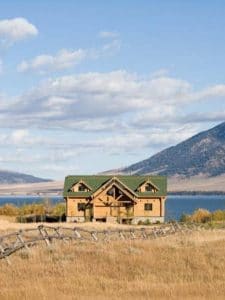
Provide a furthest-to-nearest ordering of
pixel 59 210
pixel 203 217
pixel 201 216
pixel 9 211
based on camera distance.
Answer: pixel 9 211, pixel 59 210, pixel 201 216, pixel 203 217

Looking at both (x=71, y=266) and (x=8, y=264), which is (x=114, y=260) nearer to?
(x=71, y=266)

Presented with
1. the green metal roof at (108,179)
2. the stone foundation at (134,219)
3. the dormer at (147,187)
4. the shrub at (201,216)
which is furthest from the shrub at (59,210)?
the shrub at (201,216)

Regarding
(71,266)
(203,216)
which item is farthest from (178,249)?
(203,216)

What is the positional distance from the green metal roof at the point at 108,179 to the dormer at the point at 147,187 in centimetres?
37

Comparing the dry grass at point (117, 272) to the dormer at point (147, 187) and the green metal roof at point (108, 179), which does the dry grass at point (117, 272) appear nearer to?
the green metal roof at point (108, 179)

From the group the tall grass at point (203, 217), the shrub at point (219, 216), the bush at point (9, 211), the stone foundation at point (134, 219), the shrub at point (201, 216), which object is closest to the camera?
the stone foundation at point (134, 219)

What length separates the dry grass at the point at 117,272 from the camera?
69.7 ft

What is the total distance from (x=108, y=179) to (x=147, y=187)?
16.2ft

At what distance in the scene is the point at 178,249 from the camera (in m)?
29.3

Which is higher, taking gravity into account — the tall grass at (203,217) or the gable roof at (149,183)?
the gable roof at (149,183)

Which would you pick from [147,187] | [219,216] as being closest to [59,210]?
[147,187]

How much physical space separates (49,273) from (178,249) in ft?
21.9

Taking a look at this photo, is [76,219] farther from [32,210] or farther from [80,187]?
[32,210]

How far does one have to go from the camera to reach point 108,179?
293 ft
